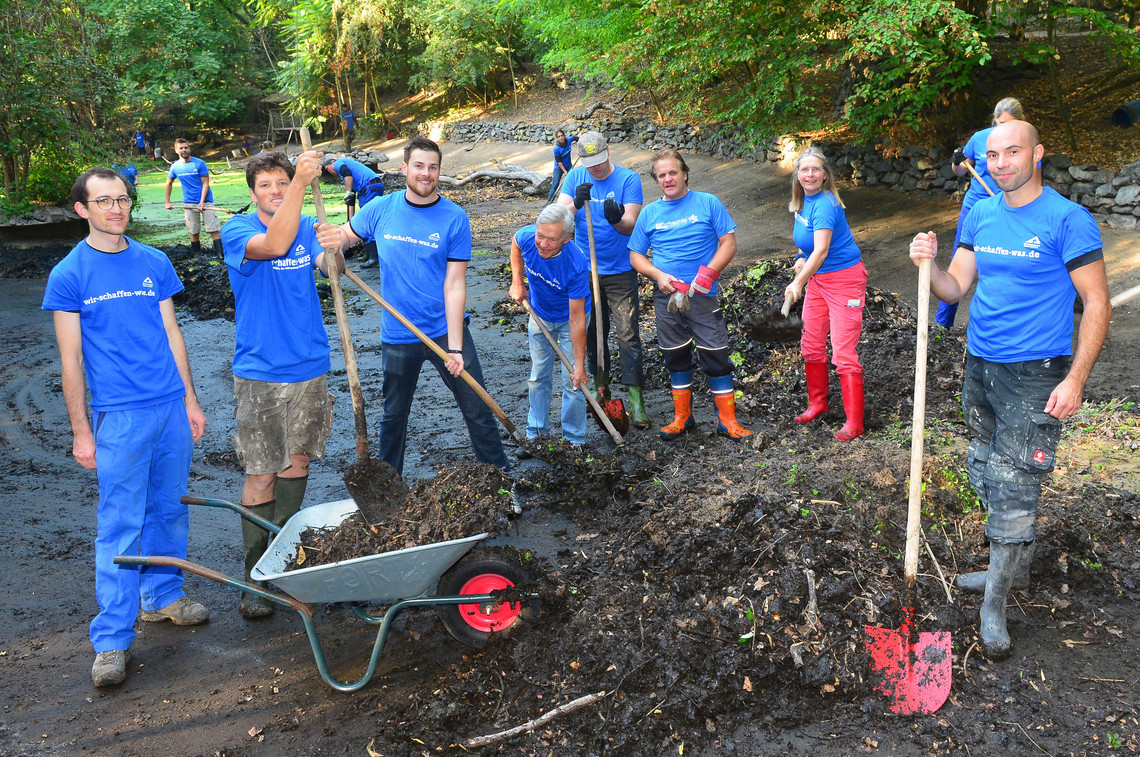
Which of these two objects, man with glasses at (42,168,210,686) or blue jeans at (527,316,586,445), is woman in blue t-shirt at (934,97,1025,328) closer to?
blue jeans at (527,316,586,445)

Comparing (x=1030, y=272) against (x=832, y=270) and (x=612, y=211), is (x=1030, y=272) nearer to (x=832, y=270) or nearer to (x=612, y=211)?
(x=832, y=270)

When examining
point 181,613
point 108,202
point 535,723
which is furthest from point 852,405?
point 108,202

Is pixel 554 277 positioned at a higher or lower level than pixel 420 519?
higher

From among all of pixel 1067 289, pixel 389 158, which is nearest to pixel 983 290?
pixel 1067 289

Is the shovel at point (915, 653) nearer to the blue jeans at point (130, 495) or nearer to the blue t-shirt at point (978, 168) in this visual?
the blue t-shirt at point (978, 168)

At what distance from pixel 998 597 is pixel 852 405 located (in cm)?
213

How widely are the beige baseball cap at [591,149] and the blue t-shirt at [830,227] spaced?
5.18ft

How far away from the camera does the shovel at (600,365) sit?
5.76 m

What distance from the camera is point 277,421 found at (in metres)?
4.06

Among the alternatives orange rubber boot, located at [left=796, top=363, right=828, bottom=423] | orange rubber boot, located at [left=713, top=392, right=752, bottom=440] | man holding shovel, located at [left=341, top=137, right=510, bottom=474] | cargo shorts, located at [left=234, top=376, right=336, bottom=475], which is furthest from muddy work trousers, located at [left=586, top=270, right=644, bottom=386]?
cargo shorts, located at [left=234, top=376, right=336, bottom=475]

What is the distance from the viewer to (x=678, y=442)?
5.77 meters

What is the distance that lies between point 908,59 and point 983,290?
7284 mm

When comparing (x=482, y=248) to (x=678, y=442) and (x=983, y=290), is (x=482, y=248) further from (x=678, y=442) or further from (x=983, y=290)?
(x=983, y=290)

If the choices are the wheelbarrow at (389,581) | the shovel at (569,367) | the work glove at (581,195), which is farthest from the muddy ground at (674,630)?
the work glove at (581,195)
